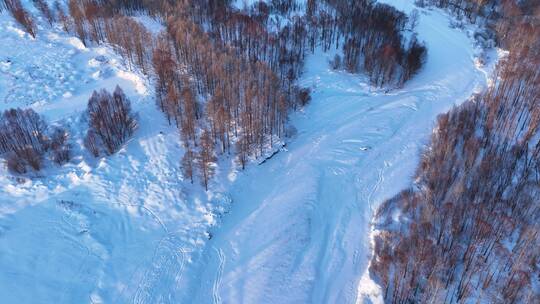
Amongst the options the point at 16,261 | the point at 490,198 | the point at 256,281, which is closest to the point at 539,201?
the point at 490,198

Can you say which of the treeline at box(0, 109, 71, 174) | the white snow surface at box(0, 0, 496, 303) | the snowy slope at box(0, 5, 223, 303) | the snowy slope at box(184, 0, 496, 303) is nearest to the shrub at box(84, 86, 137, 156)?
the snowy slope at box(0, 5, 223, 303)

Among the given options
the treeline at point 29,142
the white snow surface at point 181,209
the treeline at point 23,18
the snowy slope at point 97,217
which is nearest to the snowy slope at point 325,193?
the white snow surface at point 181,209

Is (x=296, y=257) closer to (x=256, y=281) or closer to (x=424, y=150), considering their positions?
(x=256, y=281)

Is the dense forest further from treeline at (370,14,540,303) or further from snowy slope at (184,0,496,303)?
treeline at (370,14,540,303)

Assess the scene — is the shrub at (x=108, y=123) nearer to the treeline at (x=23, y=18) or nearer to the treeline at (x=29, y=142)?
the treeline at (x=29, y=142)

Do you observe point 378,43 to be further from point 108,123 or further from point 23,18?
point 23,18

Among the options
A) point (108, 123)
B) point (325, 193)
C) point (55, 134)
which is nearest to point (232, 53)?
point (108, 123)
